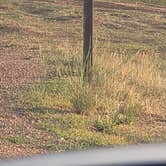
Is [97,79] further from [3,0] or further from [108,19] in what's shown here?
[3,0]

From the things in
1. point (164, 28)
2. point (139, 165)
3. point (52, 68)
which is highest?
point (139, 165)

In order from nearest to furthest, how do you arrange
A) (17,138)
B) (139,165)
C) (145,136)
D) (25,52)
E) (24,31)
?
(139,165) → (17,138) → (145,136) → (25,52) → (24,31)

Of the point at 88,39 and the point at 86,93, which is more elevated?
the point at 88,39

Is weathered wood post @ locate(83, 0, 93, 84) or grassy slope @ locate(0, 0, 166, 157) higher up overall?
weathered wood post @ locate(83, 0, 93, 84)

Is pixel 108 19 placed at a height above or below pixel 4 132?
below

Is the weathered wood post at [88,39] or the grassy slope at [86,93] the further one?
the weathered wood post at [88,39]

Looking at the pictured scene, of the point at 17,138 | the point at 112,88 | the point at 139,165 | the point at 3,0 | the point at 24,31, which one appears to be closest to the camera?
the point at 139,165

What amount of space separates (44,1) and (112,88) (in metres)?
13.0

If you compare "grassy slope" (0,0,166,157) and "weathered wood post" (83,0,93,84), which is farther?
"weathered wood post" (83,0,93,84)

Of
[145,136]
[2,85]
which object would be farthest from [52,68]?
[145,136]

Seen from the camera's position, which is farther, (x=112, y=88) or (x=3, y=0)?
(x=3, y=0)

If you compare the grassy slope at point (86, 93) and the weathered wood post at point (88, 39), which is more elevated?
the weathered wood post at point (88, 39)

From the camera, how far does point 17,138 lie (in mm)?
6949

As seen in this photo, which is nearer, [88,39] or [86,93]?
[86,93]
